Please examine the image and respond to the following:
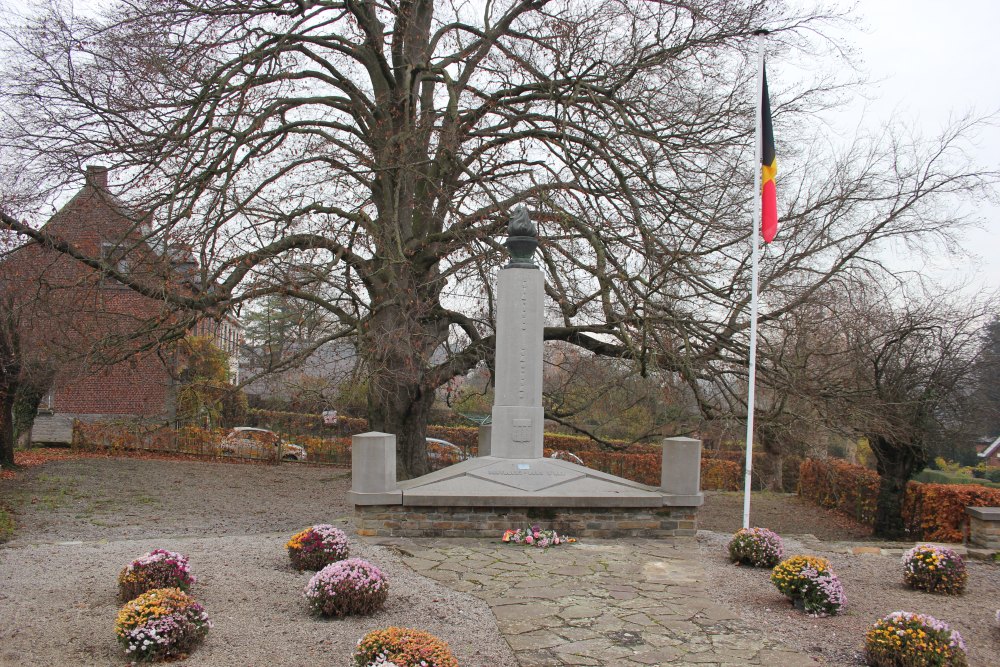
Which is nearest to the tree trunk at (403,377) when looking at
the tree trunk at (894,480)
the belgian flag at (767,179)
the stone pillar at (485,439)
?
the stone pillar at (485,439)

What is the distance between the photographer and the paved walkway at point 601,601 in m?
5.18

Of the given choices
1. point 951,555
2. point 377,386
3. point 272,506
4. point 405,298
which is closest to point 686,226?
point 405,298

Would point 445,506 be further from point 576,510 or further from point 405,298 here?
point 405,298

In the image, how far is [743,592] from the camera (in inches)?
269

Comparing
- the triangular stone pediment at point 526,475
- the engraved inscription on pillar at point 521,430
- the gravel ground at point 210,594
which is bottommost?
the gravel ground at point 210,594

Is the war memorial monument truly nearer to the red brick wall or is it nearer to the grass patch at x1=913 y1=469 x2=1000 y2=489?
the red brick wall

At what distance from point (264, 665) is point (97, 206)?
8.27 metres

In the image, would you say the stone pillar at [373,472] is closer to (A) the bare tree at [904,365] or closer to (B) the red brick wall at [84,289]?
(B) the red brick wall at [84,289]

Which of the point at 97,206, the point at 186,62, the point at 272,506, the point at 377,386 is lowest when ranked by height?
the point at 272,506

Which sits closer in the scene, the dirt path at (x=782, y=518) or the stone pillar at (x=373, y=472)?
the stone pillar at (x=373, y=472)

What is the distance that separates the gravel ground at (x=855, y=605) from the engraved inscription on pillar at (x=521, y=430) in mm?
2595

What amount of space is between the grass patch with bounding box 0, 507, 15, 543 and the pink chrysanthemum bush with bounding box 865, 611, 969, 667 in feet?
27.8

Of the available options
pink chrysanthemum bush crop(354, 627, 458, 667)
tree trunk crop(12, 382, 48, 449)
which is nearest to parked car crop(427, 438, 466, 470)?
tree trunk crop(12, 382, 48, 449)

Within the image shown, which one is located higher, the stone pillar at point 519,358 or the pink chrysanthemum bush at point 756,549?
the stone pillar at point 519,358
